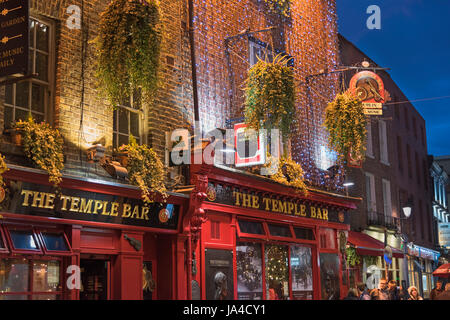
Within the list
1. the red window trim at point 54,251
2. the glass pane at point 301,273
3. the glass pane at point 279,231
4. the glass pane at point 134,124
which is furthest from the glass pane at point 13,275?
the glass pane at point 301,273

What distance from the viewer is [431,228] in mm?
39969

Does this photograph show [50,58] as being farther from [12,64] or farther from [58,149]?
[12,64]

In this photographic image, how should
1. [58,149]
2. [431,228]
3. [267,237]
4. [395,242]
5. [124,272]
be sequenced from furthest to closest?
[431,228] → [395,242] → [267,237] → [124,272] → [58,149]

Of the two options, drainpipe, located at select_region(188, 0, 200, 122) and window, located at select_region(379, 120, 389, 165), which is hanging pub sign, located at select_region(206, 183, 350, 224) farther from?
window, located at select_region(379, 120, 389, 165)

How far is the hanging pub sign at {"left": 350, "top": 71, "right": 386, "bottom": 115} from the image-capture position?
2000 cm

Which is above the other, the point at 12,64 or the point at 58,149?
the point at 12,64

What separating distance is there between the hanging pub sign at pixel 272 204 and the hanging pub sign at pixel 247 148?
0.78 m

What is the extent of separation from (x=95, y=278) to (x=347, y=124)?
28.6 ft

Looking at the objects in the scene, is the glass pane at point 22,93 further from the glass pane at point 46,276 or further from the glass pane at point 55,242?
the glass pane at point 46,276

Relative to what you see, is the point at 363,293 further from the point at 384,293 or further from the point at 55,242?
the point at 55,242

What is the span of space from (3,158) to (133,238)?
380 cm

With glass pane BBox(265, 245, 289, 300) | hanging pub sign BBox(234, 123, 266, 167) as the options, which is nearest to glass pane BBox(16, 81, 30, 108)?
hanging pub sign BBox(234, 123, 266, 167)

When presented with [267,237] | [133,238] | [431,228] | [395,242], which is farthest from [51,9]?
[431,228]

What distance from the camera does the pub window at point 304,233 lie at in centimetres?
1928
